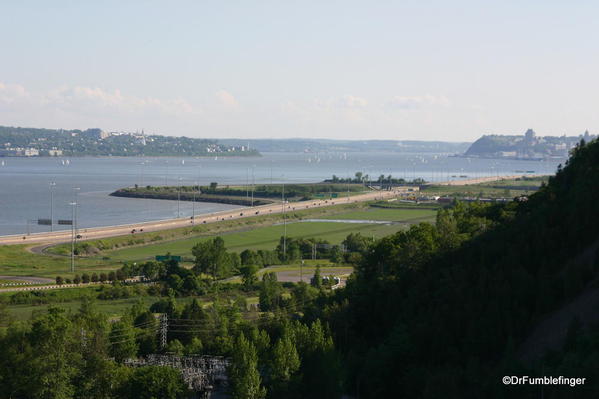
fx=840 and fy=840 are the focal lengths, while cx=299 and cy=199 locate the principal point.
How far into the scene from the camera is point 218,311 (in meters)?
25.2

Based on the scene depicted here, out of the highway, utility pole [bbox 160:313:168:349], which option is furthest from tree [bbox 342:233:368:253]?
utility pole [bbox 160:313:168:349]

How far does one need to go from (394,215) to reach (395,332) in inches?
1910

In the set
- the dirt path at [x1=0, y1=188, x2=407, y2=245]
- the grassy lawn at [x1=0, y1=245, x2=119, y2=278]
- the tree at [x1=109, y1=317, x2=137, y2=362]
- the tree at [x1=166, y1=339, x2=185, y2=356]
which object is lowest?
the grassy lawn at [x1=0, y1=245, x2=119, y2=278]

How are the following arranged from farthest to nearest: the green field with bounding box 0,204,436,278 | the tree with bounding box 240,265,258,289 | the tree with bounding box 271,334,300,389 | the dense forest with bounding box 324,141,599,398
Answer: the green field with bounding box 0,204,436,278 → the tree with bounding box 240,265,258,289 → the tree with bounding box 271,334,300,389 → the dense forest with bounding box 324,141,599,398

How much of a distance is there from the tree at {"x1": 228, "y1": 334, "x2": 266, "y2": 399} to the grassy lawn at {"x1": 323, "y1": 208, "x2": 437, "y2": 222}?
45.8 meters

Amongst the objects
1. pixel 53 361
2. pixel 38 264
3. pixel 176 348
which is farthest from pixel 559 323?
pixel 38 264

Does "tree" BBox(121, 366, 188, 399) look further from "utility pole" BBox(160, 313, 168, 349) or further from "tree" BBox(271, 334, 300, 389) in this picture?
"utility pole" BBox(160, 313, 168, 349)

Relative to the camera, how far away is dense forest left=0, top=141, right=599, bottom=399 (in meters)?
18.3

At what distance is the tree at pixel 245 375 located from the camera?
1798cm

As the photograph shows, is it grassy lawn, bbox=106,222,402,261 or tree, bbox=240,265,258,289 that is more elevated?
tree, bbox=240,265,258,289

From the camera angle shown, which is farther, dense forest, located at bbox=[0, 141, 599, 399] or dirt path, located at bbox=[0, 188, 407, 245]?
dirt path, located at bbox=[0, 188, 407, 245]

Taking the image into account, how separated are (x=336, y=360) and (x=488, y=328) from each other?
377 cm

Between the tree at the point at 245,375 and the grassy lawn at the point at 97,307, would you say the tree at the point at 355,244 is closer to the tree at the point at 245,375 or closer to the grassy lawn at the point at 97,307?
the grassy lawn at the point at 97,307

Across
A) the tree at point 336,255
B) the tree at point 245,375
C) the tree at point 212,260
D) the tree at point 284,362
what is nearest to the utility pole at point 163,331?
the tree at point 245,375
